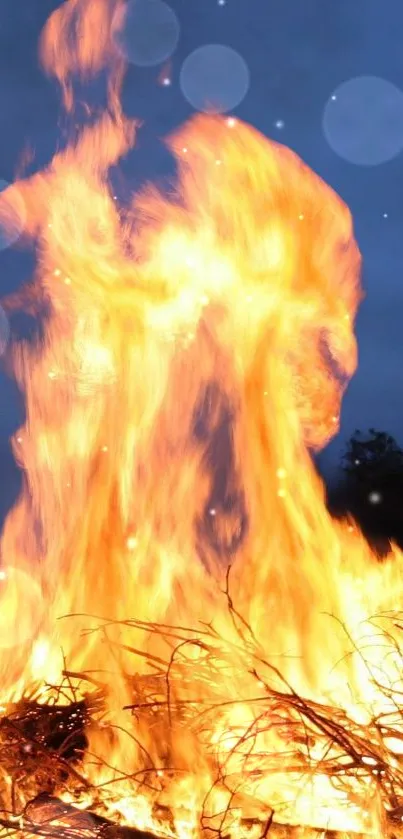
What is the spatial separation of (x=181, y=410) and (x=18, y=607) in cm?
174

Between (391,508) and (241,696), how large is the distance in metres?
16.8

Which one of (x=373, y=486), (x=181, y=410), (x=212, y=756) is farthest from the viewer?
(x=373, y=486)

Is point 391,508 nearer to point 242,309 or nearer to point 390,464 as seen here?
point 390,464

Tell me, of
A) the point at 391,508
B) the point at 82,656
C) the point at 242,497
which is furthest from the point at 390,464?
the point at 82,656

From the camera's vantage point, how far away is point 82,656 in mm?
4492

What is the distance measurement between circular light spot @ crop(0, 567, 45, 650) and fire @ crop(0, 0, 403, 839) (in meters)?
0.01

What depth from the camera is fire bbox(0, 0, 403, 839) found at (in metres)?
4.75

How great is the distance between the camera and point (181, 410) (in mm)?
5758

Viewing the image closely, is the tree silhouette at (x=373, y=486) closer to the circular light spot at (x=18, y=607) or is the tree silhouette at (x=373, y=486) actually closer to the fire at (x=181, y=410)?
the fire at (x=181, y=410)

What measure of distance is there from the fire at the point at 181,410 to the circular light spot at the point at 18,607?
0.01 meters

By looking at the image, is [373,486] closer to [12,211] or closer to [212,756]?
→ [12,211]

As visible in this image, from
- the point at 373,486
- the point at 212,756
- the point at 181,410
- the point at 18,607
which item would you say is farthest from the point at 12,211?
the point at 373,486

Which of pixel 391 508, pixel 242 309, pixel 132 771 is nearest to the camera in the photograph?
pixel 132 771

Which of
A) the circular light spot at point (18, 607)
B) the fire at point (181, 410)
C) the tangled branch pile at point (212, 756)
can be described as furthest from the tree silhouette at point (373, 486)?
the tangled branch pile at point (212, 756)
